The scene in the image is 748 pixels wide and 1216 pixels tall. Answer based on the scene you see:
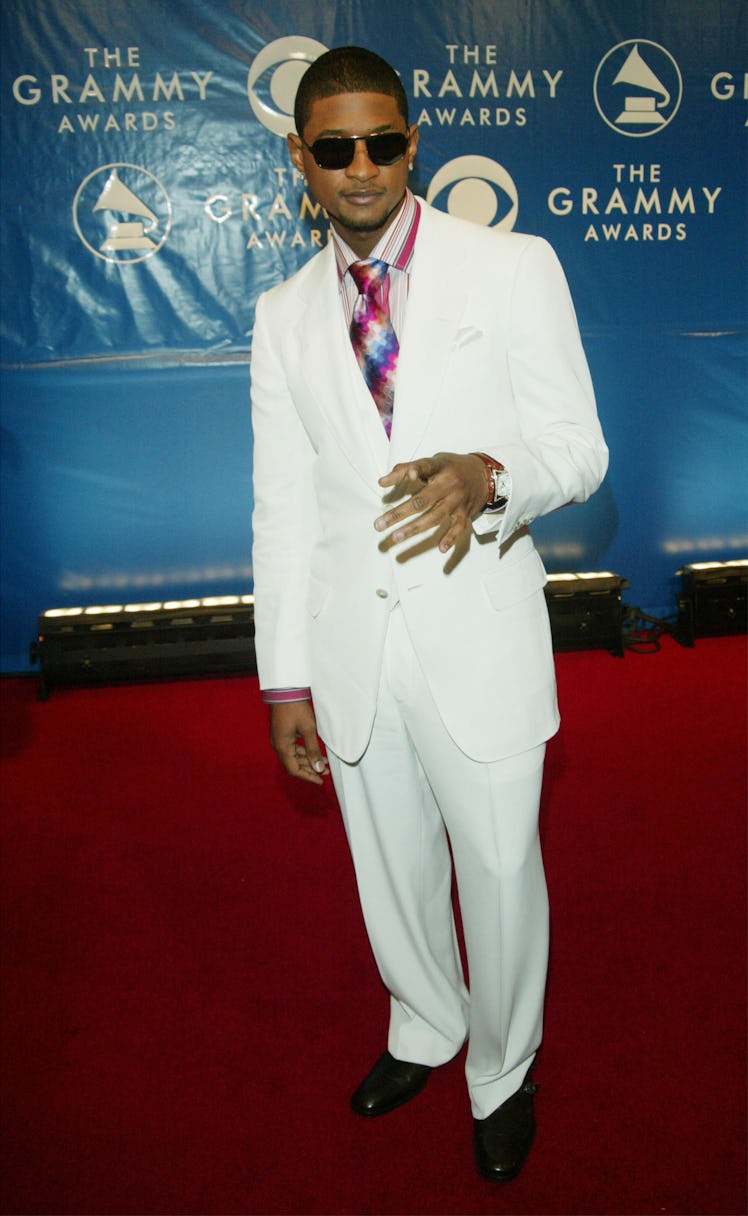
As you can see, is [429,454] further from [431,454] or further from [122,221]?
[122,221]

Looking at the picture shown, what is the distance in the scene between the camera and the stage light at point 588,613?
4.62m

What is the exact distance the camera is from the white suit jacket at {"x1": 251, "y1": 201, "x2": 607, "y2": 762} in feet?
5.06

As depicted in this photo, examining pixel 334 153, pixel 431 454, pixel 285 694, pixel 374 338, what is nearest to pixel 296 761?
pixel 285 694

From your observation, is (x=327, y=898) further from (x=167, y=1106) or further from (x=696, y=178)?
(x=696, y=178)

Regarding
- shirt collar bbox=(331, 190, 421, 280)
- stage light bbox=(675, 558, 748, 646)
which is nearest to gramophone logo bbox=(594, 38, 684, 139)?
stage light bbox=(675, 558, 748, 646)

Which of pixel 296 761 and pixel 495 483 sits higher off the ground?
pixel 495 483

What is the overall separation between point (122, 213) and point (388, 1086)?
12.6 ft

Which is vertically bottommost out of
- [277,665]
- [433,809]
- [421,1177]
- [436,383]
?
[421,1177]

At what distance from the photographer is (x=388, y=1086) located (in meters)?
2.02

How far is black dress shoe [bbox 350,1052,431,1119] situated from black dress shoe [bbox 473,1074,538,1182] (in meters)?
0.16

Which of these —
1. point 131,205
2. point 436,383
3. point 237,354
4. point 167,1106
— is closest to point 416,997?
point 167,1106

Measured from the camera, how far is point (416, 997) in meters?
1.99

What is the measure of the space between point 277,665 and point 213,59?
11.8 ft

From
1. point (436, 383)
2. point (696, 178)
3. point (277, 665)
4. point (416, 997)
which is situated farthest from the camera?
point (696, 178)
